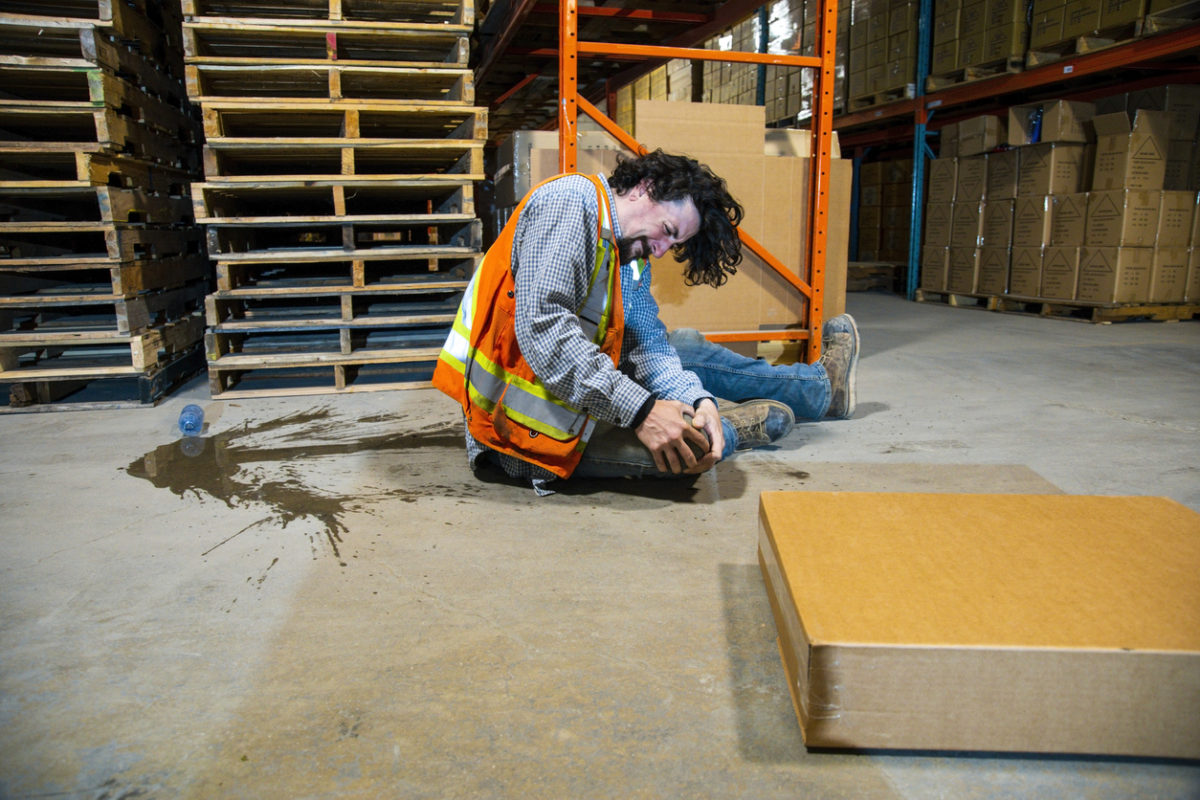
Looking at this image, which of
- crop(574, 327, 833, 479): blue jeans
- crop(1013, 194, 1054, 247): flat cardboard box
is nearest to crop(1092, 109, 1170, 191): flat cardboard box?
crop(1013, 194, 1054, 247): flat cardboard box

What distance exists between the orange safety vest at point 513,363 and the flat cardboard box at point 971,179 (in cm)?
748

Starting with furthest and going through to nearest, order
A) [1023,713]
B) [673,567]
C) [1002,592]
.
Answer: [673,567] < [1002,592] < [1023,713]

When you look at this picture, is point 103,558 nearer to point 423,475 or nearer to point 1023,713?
point 423,475

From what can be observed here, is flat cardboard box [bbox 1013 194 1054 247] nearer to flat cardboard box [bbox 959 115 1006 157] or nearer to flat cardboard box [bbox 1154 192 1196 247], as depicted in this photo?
flat cardboard box [bbox 959 115 1006 157]

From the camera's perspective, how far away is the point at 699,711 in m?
1.36

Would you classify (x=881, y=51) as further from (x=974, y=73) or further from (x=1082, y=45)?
(x=1082, y=45)

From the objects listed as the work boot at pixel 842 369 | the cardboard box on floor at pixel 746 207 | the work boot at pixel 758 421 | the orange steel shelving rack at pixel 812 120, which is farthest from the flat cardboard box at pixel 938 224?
the work boot at pixel 758 421

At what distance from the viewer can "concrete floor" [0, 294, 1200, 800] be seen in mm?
1220

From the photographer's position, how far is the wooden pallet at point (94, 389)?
3.91m

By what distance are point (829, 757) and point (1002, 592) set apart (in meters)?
0.40

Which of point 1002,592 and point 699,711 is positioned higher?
point 1002,592

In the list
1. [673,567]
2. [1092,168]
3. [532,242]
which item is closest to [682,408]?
[673,567]

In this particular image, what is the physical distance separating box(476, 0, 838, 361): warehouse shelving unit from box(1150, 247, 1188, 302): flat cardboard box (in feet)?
15.5

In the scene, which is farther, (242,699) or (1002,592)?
(242,699)
